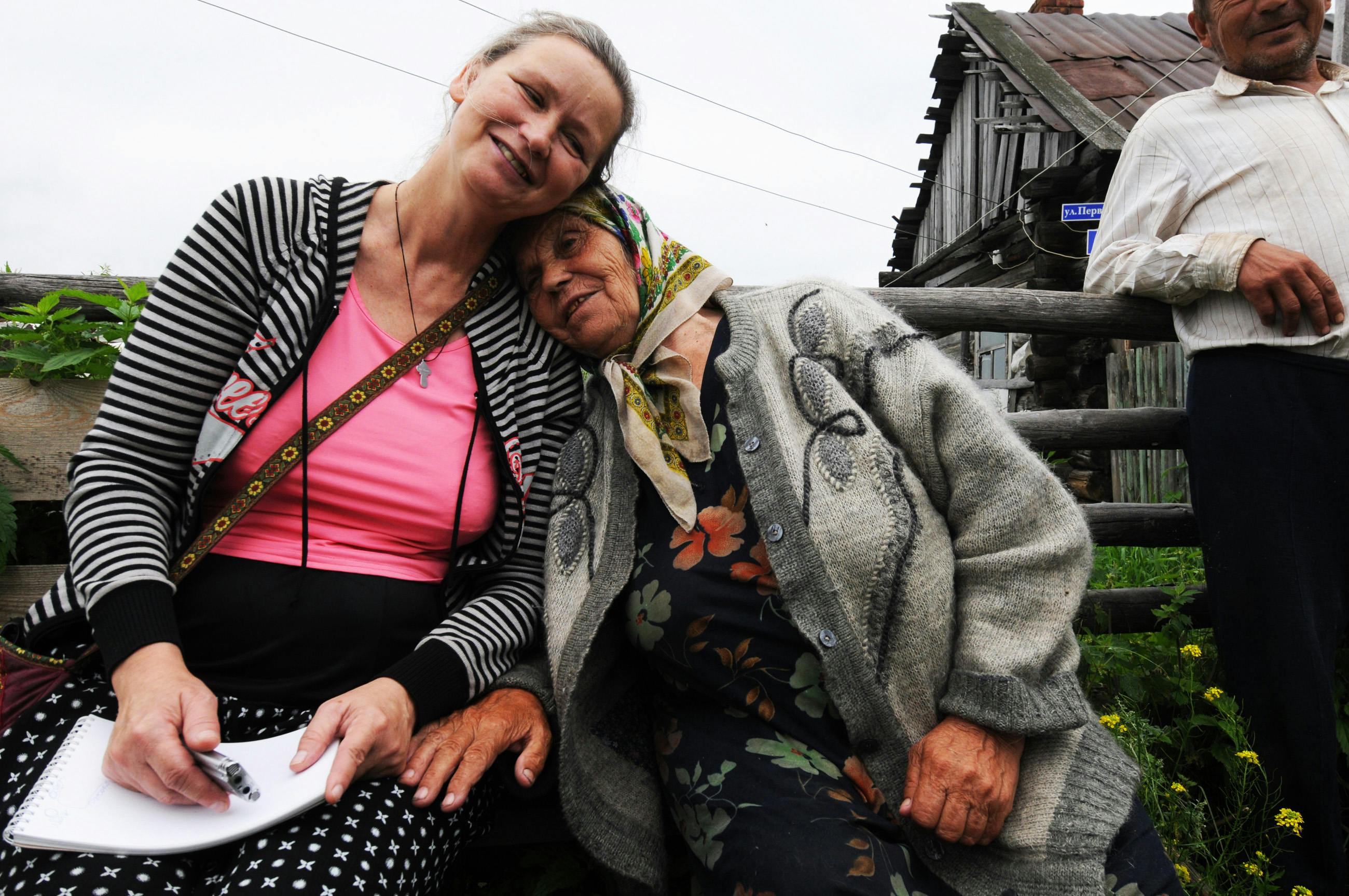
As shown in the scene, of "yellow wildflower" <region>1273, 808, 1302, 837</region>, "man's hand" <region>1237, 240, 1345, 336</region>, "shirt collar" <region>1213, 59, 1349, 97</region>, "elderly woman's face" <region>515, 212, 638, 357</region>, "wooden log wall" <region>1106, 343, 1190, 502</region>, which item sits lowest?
"wooden log wall" <region>1106, 343, 1190, 502</region>

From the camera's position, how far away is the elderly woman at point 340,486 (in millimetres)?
1381

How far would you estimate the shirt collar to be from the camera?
Result: 2459 mm

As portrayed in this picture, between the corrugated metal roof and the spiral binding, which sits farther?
the corrugated metal roof

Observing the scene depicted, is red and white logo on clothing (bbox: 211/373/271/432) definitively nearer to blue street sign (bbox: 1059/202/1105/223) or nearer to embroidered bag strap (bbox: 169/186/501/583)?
embroidered bag strap (bbox: 169/186/501/583)

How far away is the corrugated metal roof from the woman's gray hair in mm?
→ 7060

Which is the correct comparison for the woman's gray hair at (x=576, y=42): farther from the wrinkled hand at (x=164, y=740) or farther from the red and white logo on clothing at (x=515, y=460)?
the wrinkled hand at (x=164, y=740)

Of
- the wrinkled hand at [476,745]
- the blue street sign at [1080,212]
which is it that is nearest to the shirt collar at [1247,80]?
the wrinkled hand at [476,745]

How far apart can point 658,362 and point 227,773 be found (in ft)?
3.59

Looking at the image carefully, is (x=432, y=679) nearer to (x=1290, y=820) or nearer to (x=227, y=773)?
(x=227, y=773)

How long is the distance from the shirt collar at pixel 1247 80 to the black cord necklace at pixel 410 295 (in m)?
2.33

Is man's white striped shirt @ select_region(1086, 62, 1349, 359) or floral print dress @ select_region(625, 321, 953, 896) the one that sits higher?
man's white striped shirt @ select_region(1086, 62, 1349, 359)

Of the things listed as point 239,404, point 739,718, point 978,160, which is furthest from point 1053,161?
point 239,404

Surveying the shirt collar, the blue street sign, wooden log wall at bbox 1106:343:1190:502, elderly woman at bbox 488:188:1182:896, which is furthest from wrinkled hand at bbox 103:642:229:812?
wooden log wall at bbox 1106:343:1190:502

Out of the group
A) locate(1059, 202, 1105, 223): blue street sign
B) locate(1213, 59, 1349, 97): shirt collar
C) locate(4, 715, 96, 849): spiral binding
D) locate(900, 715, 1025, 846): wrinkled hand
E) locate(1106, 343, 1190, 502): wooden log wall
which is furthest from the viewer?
locate(1106, 343, 1190, 502): wooden log wall
